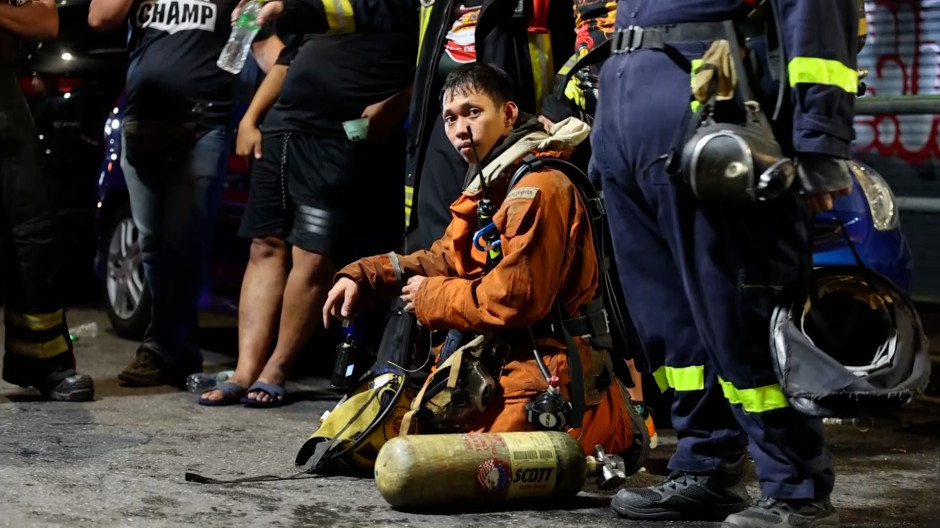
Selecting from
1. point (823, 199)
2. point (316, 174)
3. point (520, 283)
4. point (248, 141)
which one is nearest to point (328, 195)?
point (316, 174)

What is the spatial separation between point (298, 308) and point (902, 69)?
3853mm

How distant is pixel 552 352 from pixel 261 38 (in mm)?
2622

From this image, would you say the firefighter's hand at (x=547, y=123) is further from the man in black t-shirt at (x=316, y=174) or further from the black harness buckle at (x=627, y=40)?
Answer: the man in black t-shirt at (x=316, y=174)

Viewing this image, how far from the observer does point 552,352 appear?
449 centimetres

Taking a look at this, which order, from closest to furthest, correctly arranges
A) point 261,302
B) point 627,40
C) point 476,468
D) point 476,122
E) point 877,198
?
1. point 627,40
2. point 476,468
3. point 476,122
4. point 877,198
5. point 261,302

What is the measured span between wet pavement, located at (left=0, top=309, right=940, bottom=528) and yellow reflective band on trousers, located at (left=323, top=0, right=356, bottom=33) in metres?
1.49

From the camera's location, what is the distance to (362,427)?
458cm

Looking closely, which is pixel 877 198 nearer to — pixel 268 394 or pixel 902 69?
pixel 268 394

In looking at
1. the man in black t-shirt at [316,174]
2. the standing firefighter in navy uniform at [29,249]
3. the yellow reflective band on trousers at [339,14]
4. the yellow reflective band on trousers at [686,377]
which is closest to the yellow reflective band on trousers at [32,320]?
the standing firefighter in navy uniform at [29,249]

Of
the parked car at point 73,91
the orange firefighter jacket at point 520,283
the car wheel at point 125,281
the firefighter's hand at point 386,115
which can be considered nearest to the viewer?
the orange firefighter jacket at point 520,283

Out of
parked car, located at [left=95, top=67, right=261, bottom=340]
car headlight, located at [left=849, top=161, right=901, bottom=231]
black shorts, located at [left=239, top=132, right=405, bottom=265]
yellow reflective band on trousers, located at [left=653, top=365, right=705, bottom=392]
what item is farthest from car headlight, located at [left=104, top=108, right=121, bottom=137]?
yellow reflective band on trousers, located at [left=653, top=365, right=705, bottom=392]

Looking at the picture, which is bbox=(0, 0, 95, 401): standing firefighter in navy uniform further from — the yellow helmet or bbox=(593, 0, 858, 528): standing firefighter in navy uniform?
bbox=(593, 0, 858, 528): standing firefighter in navy uniform

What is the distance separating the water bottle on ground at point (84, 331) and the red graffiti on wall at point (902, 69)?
4.21 m

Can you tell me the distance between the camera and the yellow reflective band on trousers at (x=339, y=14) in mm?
5719
